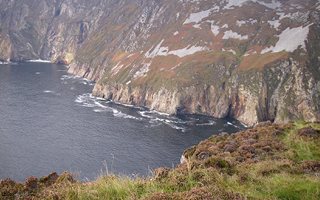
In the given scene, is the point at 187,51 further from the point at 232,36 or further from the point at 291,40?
the point at 291,40

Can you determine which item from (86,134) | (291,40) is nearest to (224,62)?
(291,40)

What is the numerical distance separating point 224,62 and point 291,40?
28772mm

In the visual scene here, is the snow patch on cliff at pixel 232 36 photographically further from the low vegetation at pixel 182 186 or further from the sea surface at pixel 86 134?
the low vegetation at pixel 182 186

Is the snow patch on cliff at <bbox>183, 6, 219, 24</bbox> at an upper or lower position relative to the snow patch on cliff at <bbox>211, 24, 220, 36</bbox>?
upper

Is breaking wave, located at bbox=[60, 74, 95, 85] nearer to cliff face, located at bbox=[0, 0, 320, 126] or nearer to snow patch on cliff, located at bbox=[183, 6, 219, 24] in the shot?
cliff face, located at bbox=[0, 0, 320, 126]

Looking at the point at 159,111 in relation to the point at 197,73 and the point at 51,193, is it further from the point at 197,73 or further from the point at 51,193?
the point at 51,193

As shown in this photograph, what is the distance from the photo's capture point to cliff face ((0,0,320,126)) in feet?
284

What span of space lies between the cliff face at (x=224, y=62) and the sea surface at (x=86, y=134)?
9.51 metres

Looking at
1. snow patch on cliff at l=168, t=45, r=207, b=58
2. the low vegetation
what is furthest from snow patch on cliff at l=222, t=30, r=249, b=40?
the low vegetation

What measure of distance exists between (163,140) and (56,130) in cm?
3310

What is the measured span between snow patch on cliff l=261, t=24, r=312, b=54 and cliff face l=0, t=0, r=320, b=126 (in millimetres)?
365

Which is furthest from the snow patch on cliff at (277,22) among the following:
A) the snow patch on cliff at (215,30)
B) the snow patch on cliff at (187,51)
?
the snow patch on cliff at (187,51)

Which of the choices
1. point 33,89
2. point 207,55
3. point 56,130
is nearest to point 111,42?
point 33,89

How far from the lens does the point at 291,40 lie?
99875 millimetres
